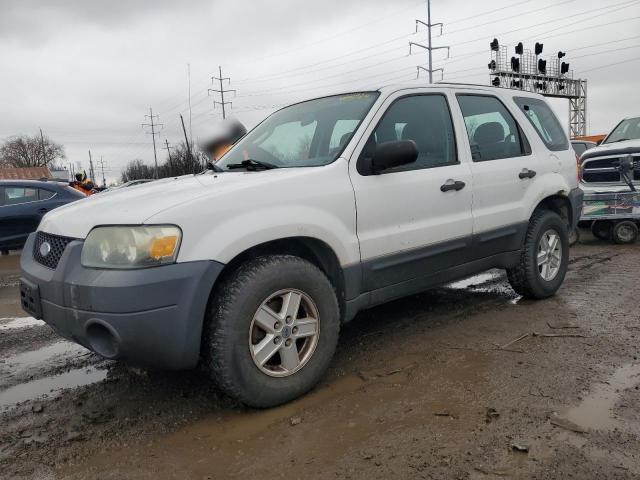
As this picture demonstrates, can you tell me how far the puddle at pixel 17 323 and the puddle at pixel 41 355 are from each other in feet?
2.99

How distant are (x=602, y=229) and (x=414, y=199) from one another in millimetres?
6310

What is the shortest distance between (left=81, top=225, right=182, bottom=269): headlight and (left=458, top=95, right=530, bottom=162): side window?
98.1 inches

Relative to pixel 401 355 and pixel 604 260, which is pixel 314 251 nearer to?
pixel 401 355

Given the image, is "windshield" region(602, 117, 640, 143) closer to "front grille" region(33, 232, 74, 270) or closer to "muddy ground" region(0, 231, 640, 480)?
"muddy ground" region(0, 231, 640, 480)

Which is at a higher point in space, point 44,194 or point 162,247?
point 44,194

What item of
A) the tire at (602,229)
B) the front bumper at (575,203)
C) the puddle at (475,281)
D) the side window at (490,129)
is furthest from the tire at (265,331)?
the tire at (602,229)

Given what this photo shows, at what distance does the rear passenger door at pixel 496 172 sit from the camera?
13.0ft

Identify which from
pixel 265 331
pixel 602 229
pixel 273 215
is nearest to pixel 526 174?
pixel 273 215

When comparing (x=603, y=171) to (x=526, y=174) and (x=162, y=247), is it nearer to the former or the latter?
(x=526, y=174)

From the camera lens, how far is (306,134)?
12.2 ft

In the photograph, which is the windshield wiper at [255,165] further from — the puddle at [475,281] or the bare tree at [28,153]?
the bare tree at [28,153]

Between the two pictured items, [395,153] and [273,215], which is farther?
[395,153]

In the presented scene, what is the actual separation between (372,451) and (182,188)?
5.61 feet

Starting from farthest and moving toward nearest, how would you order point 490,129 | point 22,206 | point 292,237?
point 22,206
point 490,129
point 292,237
